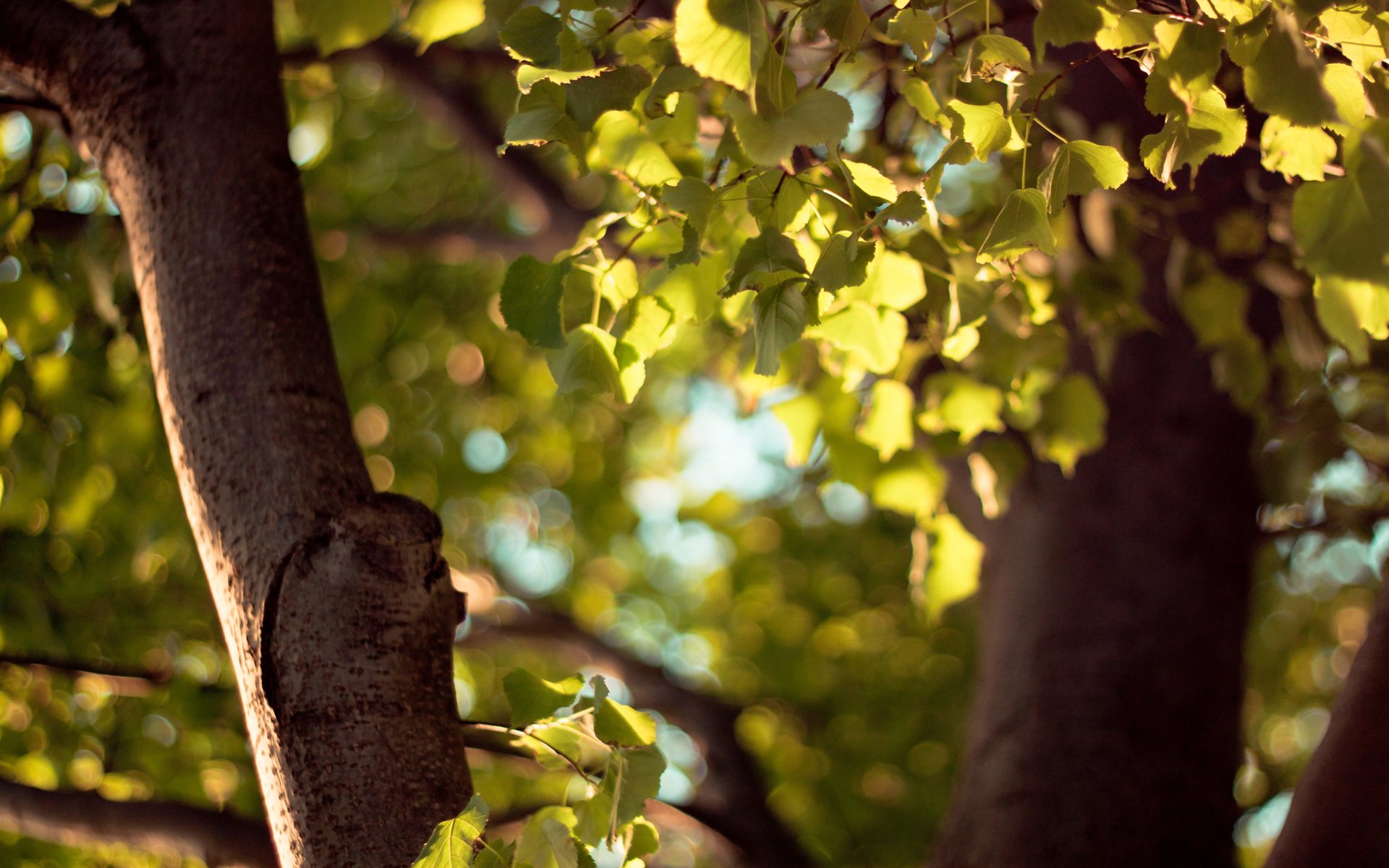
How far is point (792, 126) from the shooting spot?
3.36 feet

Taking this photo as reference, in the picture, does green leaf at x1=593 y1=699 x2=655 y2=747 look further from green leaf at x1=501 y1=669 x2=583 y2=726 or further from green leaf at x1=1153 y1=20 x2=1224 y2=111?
green leaf at x1=1153 y1=20 x2=1224 y2=111

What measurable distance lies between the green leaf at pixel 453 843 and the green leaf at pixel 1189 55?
1.15 m

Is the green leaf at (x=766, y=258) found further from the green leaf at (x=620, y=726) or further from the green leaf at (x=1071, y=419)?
the green leaf at (x=1071, y=419)

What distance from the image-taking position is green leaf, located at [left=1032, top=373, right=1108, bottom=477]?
1992mm

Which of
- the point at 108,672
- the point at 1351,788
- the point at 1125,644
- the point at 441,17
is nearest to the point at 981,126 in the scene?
the point at 441,17

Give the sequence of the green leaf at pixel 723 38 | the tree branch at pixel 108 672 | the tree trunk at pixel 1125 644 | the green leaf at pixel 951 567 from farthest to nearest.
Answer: the tree branch at pixel 108 672 → the tree trunk at pixel 1125 644 → the green leaf at pixel 951 567 → the green leaf at pixel 723 38

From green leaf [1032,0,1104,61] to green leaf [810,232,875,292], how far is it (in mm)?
348

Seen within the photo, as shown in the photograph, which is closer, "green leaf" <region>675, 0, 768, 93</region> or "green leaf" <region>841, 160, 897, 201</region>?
"green leaf" <region>675, 0, 768, 93</region>

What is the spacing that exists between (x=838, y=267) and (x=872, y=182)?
0.44ft

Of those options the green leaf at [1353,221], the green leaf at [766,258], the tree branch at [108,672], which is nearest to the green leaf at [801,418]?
the green leaf at [766,258]

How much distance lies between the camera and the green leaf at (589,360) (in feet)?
4.36

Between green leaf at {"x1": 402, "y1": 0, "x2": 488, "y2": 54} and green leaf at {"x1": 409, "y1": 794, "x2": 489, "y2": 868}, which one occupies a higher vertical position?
green leaf at {"x1": 402, "y1": 0, "x2": 488, "y2": 54}

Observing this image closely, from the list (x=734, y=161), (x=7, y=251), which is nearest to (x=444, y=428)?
(x=7, y=251)

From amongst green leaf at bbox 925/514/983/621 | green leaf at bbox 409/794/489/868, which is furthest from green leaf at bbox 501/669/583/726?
green leaf at bbox 925/514/983/621
